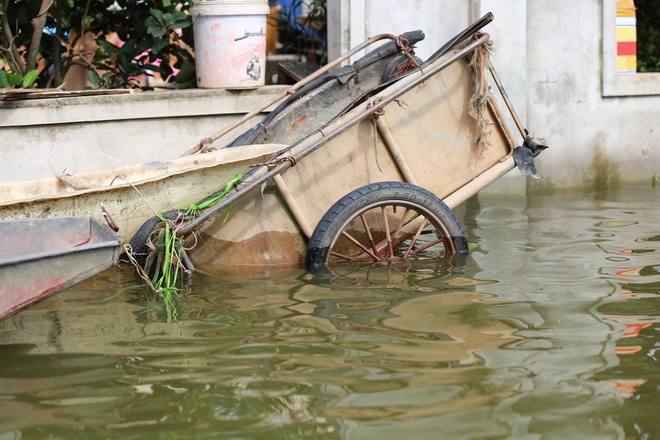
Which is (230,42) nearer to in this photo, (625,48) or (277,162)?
(277,162)

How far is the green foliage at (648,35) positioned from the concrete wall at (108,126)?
4617mm

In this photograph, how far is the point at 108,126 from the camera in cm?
583

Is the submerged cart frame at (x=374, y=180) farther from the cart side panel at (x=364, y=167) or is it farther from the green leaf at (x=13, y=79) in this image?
the green leaf at (x=13, y=79)

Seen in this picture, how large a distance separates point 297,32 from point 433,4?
5.96 ft

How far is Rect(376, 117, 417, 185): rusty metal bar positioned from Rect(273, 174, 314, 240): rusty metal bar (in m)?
0.63

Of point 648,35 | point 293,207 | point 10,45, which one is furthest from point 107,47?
point 648,35

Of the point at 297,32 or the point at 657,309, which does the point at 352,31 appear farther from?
the point at 657,309

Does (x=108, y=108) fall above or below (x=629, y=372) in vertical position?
above

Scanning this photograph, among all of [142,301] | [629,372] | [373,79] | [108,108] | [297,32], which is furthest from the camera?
[297,32]

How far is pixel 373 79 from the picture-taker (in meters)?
5.40

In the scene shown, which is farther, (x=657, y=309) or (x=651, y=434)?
(x=657, y=309)

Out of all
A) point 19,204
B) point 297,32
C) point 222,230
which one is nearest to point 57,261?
point 19,204

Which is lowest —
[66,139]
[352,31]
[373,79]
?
[66,139]

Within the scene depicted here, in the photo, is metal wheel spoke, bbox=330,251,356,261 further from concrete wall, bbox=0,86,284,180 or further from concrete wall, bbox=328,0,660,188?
concrete wall, bbox=328,0,660,188
